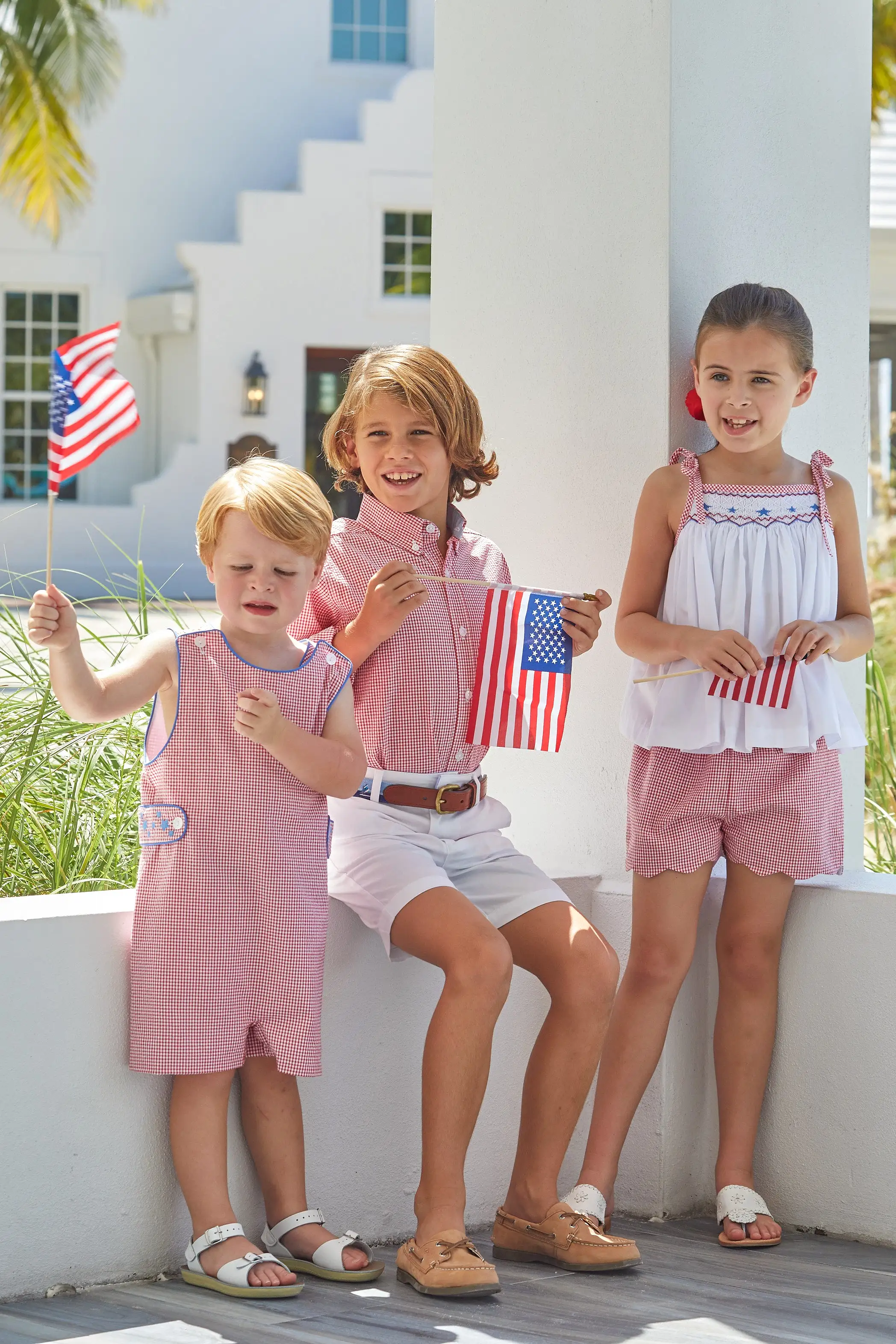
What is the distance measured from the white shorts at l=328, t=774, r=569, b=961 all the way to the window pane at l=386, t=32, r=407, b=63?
17.7m

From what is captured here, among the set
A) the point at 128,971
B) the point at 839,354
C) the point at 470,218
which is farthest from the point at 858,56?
the point at 128,971

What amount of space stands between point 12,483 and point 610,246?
15.5 metres

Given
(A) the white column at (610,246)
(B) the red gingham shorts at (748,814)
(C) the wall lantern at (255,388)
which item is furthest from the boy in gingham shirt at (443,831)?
(C) the wall lantern at (255,388)

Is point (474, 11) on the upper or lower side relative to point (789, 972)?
upper

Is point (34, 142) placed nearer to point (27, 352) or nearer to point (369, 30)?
point (27, 352)

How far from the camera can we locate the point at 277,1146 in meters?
2.91

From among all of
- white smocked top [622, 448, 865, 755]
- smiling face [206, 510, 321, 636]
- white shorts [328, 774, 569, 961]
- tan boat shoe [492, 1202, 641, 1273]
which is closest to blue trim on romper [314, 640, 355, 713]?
smiling face [206, 510, 321, 636]

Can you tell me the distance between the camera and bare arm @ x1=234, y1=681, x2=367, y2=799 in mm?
2752

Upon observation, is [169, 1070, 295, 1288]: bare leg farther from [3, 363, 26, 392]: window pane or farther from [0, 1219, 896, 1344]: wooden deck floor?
[3, 363, 26, 392]: window pane

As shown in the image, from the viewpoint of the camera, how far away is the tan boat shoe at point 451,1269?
2748mm

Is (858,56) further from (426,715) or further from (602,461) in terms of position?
(426,715)

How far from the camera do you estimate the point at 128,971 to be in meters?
2.86

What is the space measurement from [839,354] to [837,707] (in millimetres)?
1023

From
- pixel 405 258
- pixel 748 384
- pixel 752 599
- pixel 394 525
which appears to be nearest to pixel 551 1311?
pixel 752 599
